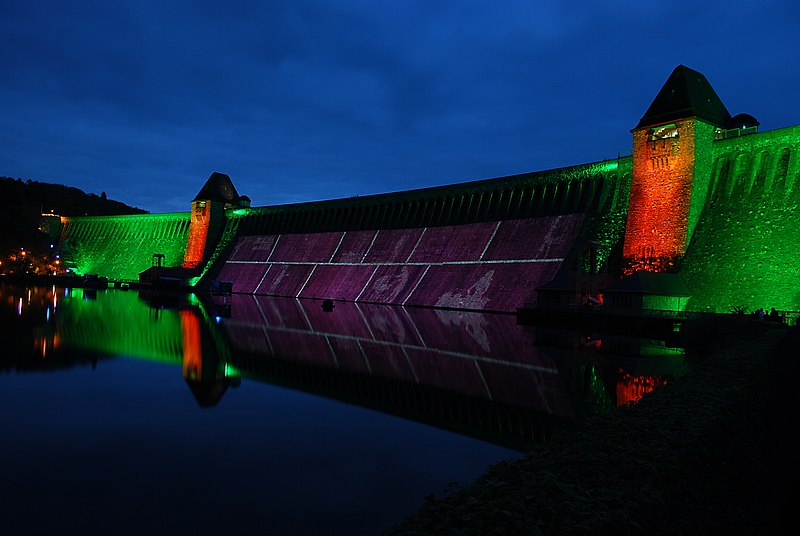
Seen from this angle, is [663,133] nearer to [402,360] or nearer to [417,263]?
[417,263]

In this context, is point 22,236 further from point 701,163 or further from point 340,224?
point 701,163

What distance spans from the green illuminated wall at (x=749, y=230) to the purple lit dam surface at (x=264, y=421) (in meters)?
11.6

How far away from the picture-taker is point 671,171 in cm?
3525

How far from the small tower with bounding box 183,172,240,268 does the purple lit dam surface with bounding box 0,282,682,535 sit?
56.7 metres

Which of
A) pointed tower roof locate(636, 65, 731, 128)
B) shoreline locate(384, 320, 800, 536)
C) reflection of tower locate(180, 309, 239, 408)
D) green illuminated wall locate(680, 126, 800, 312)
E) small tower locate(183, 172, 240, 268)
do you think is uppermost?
small tower locate(183, 172, 240, 268)

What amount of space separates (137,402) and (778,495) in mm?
10781

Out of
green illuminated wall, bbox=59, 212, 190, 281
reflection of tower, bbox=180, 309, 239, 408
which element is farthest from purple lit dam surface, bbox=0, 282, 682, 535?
green illuminated wall, bbox=59, 212, 190, 281

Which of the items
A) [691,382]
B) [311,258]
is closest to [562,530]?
[691,382]

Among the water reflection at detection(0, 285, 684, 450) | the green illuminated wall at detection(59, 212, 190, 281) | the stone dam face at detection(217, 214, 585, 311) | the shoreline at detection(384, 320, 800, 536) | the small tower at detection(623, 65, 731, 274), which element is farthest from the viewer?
the green illuminated wall at detection(59, 212, 190, 281)

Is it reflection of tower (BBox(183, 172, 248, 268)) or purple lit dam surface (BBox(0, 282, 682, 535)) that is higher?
reflection of tower (BBox(183, 172, 248, 268))

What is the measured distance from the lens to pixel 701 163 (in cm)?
3462

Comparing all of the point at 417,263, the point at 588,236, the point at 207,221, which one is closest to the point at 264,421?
the point at 588,236

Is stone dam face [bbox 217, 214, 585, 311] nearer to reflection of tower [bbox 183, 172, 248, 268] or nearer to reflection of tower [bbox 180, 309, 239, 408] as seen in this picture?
reflection of tower [bbox 183, 172, 248, 268]

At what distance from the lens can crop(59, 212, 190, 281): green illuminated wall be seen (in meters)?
84.6
